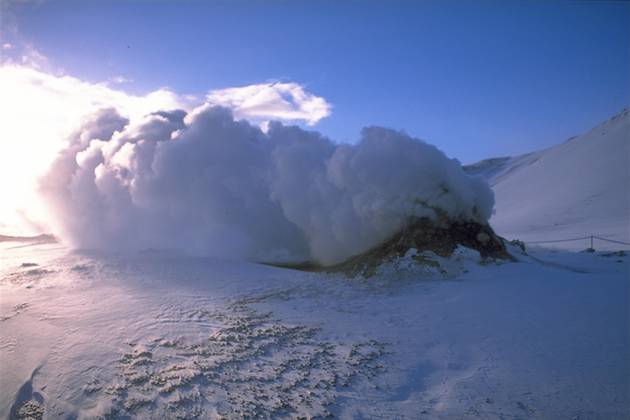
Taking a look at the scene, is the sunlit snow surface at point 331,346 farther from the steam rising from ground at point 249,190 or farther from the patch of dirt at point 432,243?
the steam rising from ground at point 249,190

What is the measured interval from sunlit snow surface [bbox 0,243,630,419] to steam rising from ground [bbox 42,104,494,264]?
5.44ft

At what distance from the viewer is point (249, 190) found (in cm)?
926

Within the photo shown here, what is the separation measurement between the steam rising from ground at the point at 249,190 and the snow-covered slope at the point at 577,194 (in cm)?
476

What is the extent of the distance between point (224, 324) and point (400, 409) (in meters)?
2.02

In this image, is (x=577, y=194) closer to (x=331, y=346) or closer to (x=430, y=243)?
(x=430, y=243)

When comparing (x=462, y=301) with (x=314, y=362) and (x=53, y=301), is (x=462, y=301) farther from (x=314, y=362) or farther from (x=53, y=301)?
(x=53, y=301)

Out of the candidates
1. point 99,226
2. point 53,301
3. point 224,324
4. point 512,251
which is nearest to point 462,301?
point 224,324

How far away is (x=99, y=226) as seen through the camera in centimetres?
1005

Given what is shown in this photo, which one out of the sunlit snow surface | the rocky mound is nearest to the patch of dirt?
the rocky mound

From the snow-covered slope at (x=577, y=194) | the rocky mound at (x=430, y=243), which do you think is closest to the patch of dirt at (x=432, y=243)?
the rocky mound at (x=430, y=243)

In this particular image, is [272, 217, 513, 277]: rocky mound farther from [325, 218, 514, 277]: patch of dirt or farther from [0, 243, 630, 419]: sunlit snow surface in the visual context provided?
[0, 243, 630, 419]: sunlit snow surface

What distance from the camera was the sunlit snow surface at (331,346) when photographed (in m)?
2.45

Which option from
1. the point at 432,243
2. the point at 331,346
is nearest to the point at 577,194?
the point at 432,243

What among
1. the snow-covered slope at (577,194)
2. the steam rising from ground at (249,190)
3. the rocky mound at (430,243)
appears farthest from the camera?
the snow-covered slope at (577,194)
